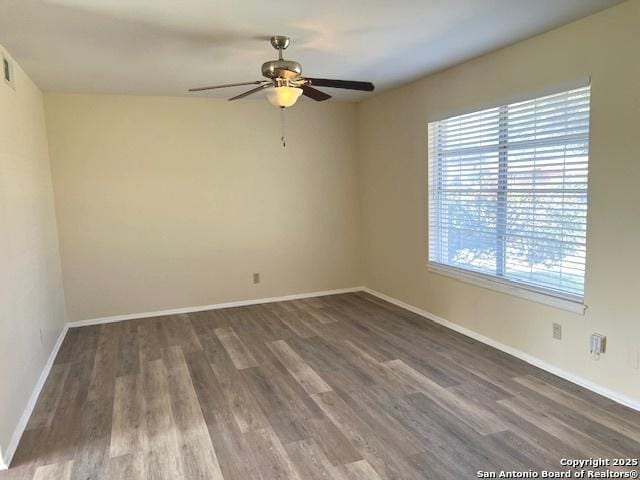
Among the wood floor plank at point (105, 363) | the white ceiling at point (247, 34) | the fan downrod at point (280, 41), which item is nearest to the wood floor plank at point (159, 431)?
the wood floor plank at point (105, 363)

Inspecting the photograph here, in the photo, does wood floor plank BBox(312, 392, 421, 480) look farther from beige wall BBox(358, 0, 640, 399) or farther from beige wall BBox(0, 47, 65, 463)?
beige wall BBox(0, 47, 65, 463)

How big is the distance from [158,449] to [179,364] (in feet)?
3.93

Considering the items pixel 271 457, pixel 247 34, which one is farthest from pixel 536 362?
pixel 247 34

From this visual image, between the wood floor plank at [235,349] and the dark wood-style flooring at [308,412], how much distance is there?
2 centimetres

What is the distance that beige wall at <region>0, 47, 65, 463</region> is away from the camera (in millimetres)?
2592

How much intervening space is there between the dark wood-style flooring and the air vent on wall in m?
2.18

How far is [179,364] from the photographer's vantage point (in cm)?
357

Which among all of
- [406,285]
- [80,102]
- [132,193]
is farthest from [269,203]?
[80,102]

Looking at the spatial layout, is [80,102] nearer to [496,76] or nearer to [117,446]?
[117,446]

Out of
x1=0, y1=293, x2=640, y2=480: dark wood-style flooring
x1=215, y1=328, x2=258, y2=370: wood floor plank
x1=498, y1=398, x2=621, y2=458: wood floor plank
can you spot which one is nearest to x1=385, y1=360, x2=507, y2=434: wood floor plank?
x1=0, y1=293, x2=640, y2=480: dark wood-style flooring

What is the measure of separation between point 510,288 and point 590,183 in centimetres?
103

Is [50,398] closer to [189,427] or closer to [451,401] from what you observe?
[189,427]

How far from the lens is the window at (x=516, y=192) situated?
118 inches

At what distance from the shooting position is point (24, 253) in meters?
3.13
